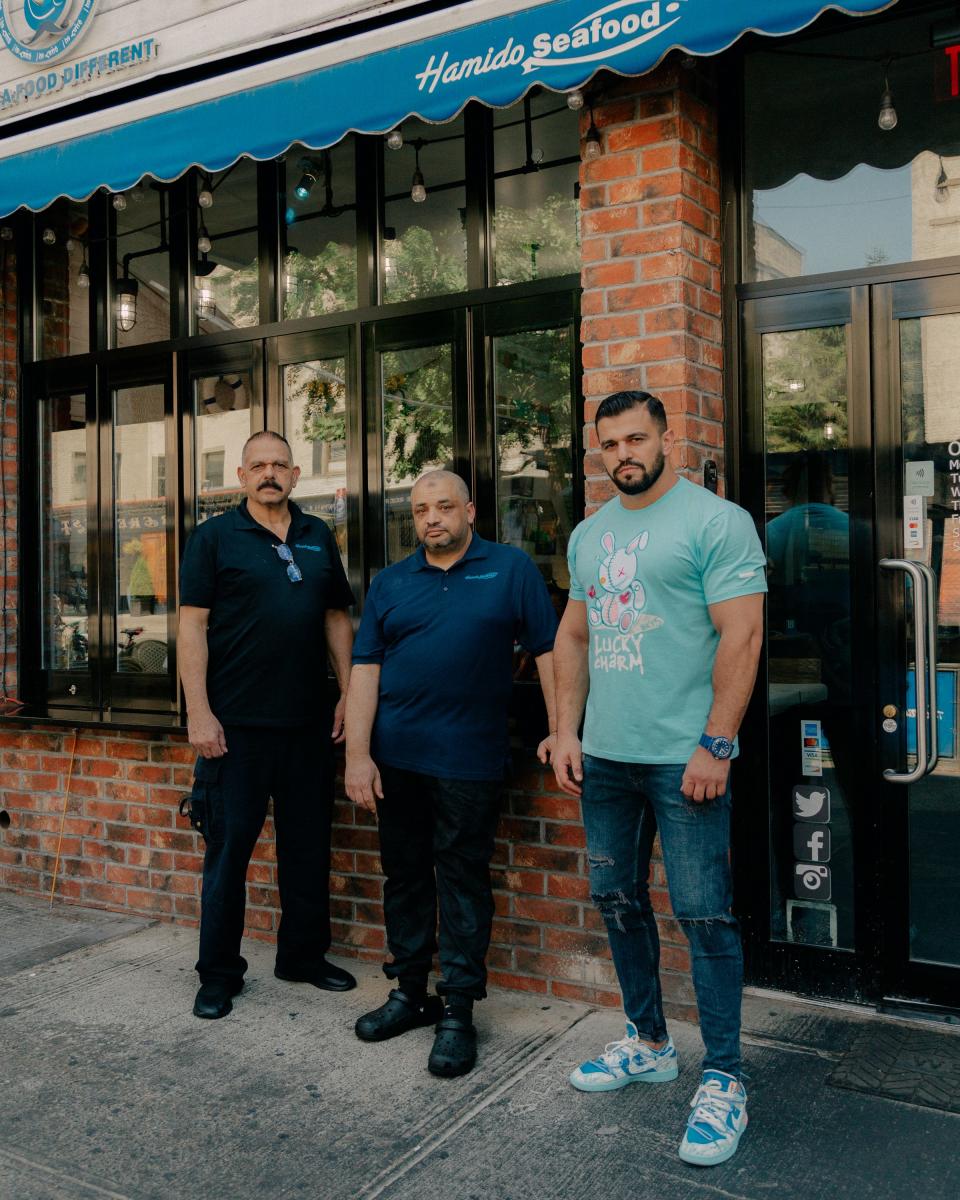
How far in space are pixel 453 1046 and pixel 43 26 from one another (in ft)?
16.2

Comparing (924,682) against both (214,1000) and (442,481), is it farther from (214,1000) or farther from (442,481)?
(214,1000)

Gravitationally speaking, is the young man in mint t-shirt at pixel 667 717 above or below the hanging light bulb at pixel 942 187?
below

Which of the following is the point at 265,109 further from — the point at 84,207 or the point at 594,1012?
the point at 594,1012

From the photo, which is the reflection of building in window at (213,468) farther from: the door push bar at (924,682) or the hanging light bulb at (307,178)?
the door push bar at (924,682)

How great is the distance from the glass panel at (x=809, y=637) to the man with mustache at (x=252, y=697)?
5.57 feet

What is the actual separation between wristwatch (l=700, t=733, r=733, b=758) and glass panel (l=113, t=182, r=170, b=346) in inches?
141

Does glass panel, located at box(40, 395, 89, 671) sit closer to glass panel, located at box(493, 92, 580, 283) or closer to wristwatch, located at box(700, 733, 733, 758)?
glass panel, located at box(493, 92, 580, 283)

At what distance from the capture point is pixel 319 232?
16.7 feet

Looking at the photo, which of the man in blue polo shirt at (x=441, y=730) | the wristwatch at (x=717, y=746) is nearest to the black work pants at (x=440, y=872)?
the man in blue polo shirt at (x=441, y=730)

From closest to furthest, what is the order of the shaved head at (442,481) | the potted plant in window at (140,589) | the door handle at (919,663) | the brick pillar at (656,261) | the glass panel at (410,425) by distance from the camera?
1. the door handle at (919,663)
2. the shaved head at (442,481)
3. the brick pillar at (656,261)
4. the glass panel at (410,425)
5. the potted plant in window at (140,589)

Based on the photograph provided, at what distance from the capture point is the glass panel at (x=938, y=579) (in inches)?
151

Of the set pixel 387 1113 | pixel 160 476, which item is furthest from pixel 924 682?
pixel 160 476

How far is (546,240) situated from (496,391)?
24.3 inches

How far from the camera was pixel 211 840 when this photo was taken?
4277 millimetres
